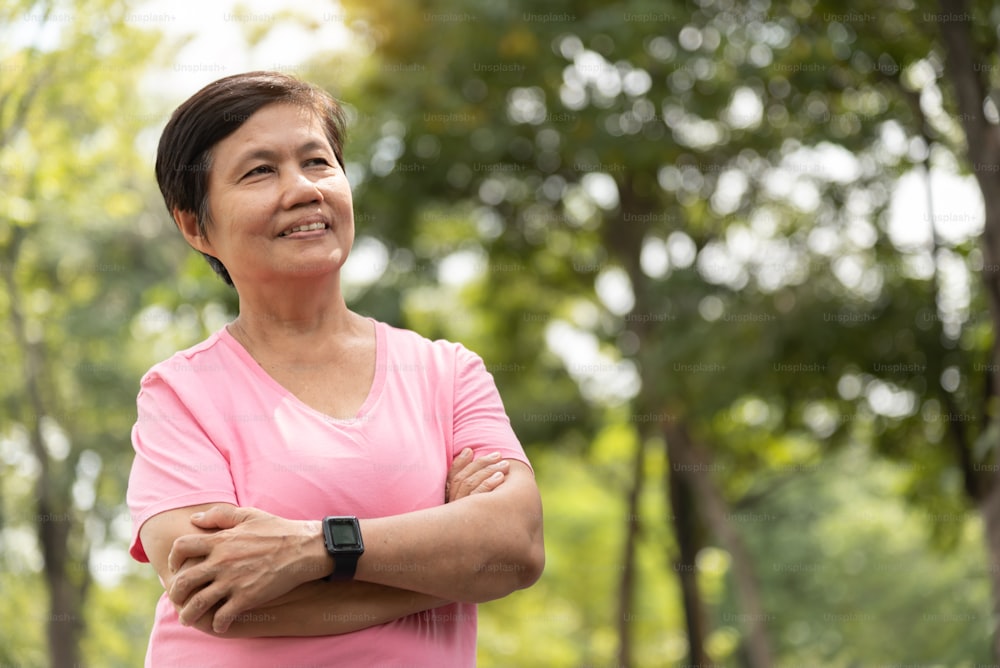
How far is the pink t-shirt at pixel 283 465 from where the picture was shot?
2201 mm

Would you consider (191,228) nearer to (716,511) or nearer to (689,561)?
(716,511)

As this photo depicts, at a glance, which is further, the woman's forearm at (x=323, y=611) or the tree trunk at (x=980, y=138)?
the tree trunk at (x=980, y=138)

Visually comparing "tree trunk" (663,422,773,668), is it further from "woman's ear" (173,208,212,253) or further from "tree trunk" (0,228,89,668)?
"woman's ear" (173,208,212,253)

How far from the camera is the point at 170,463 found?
2.24 m

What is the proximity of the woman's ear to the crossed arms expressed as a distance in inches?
23.8

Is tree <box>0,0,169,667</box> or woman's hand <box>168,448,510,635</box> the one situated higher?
tree <box>0,0,169,667</box>

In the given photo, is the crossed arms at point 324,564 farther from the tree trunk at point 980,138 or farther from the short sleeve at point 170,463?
the tree trunk at point 980,138

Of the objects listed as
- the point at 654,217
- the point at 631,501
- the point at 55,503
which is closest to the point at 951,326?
the point at 654,217

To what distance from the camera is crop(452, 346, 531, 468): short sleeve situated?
244cm

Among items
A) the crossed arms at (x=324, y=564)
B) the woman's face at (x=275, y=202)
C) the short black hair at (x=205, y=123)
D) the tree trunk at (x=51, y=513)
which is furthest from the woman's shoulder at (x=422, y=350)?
the tree trunk at (x=51, y=513)

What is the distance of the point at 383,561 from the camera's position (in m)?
2.12

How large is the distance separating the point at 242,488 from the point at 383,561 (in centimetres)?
32

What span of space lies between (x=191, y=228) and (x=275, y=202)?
0.28 meters

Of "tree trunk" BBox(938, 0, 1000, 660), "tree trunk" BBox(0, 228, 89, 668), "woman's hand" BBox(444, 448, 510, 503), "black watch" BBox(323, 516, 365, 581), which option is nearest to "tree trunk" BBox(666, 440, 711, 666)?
"tree trunk" BBox(938, 0, 1000, 660)
